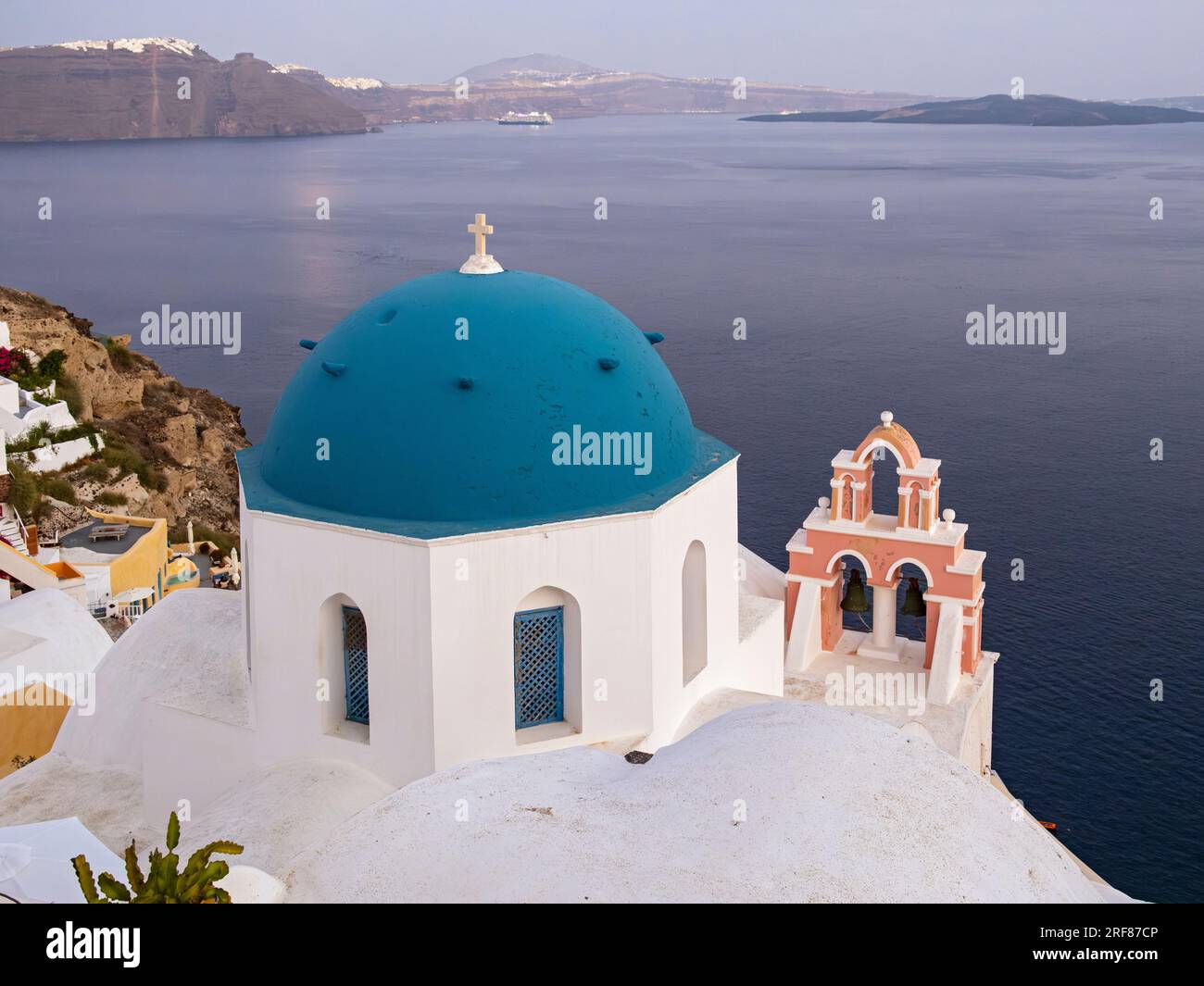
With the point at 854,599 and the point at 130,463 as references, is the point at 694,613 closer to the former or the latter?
the point at 854,599

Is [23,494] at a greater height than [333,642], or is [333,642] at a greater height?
[333,642]

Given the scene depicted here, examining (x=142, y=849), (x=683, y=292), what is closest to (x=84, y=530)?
(x=142, y=849)

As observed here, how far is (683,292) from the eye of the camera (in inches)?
2516

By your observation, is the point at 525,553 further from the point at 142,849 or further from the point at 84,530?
the point at 84,530

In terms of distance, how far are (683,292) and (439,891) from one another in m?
58.5

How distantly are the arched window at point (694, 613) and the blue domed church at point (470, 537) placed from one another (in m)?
0.32

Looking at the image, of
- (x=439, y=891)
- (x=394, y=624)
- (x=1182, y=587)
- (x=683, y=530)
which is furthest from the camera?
(x=1182, y=587)

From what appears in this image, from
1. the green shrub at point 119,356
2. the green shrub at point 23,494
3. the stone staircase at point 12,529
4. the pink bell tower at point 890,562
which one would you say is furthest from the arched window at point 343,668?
the green shrub at point 119,356

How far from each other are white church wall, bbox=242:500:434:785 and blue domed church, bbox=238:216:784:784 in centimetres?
2

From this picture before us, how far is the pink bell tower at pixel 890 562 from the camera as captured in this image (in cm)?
1883

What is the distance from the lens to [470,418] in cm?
998

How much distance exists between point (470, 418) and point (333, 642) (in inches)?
83.5

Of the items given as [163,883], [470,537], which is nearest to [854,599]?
[470,537]
